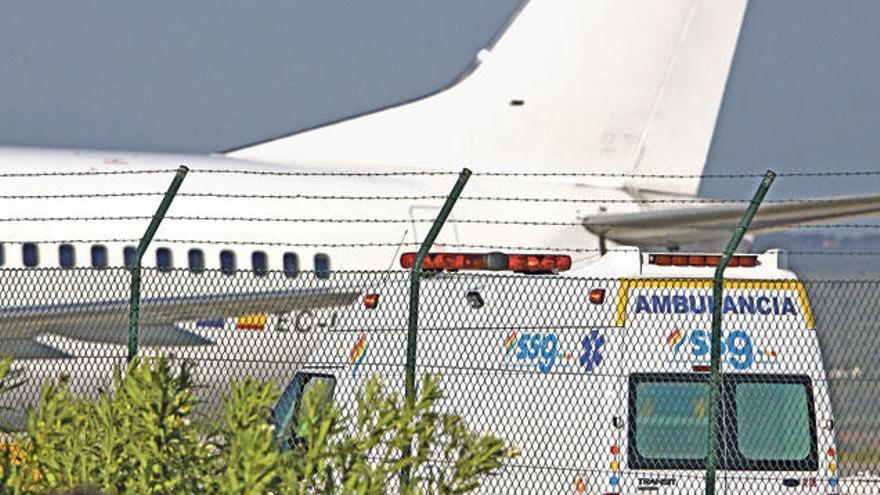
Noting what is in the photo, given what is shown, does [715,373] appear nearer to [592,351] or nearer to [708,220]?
[592,351]

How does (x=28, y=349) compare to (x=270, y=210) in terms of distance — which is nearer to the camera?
(x=28, y=349)

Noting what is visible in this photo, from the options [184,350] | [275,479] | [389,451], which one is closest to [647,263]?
[389,451]

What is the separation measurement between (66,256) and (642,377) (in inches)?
475

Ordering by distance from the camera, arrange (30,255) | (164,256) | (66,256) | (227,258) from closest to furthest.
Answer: (30,255), (66,256), (164,256), (227,258)

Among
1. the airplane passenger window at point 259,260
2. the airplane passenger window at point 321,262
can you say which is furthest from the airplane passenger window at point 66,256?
the airplane passenger window at point 321,262

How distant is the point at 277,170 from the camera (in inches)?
1007

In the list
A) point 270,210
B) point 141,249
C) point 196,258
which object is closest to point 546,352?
point 141,249

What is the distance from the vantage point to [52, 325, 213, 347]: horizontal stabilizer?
1836 centimetres

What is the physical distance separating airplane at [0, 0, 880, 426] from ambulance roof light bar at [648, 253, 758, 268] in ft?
16.1

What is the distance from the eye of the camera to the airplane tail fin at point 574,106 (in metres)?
28.2

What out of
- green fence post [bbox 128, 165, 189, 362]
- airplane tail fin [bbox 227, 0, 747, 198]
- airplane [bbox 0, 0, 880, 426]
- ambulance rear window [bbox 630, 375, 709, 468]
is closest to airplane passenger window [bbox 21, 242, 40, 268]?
airplane [bbox 0, 0, 880, 426]

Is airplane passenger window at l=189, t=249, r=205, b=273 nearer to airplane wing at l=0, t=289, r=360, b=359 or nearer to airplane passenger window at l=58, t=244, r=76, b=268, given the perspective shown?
airplane passenger window at l=58, t=244, r=76, b=268

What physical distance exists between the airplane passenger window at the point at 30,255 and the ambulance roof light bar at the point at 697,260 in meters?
11.2

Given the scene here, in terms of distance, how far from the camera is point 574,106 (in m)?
29.3
